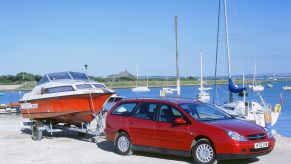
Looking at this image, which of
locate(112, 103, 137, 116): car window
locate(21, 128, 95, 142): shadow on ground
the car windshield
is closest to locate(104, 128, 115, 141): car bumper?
locate(112, 103, 137, 116): car window

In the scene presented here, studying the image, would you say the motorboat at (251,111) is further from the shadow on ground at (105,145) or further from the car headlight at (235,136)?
the car headlight at (235,136)

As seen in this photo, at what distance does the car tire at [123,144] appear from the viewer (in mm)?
13164

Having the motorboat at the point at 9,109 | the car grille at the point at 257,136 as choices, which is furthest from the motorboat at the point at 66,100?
the motorboat at the point at 9,109

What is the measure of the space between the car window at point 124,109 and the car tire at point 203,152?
2.70 metres

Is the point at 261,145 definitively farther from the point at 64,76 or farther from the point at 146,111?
the point at 64,76

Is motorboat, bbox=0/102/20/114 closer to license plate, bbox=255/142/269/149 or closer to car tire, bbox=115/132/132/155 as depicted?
car tire, bbox=115/132/132/155

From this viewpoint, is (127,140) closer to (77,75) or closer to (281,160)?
(281,160)

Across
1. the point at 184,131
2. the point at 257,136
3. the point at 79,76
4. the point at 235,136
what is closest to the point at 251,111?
the point at 79,76

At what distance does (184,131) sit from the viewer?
1168 cm

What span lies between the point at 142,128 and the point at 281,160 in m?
3.68

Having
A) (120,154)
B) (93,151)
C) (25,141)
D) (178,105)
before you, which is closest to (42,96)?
(25,141)

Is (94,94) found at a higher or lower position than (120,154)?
higher

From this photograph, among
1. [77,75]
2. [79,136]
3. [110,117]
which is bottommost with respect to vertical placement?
[79,136]

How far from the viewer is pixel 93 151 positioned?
14.2 m
